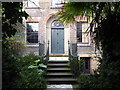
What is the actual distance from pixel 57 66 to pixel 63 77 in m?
1.10

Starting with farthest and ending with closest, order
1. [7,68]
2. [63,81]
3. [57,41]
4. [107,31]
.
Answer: [57,41]
[63,81]
[7,68]
[107,31]

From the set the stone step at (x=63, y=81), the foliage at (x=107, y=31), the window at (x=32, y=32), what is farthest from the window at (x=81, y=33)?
the foliage at (x=107, y=31)

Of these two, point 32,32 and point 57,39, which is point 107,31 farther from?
point 32,32

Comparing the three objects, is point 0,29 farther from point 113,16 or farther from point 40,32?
point 40,32

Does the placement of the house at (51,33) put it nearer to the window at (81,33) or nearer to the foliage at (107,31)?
the window at (81,33)

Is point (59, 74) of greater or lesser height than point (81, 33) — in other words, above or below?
below

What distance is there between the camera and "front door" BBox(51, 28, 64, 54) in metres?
11.0

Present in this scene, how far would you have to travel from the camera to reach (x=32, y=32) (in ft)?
35.5

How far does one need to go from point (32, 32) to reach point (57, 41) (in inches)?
84.1

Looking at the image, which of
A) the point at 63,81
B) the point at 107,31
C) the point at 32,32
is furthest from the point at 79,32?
the point at 107,31

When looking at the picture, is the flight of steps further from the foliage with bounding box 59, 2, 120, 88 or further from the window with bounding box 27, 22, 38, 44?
the window with bounding box 27, 22, 38, 44

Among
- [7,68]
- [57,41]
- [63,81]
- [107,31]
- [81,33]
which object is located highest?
[81,33]

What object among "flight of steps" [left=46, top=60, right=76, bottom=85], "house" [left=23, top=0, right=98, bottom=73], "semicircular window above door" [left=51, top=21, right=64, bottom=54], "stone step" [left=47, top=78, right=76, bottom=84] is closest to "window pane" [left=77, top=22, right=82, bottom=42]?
"house" [left=23, top=0, right=98, bottom=73]

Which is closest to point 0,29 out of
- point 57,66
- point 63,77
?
point 63,77
